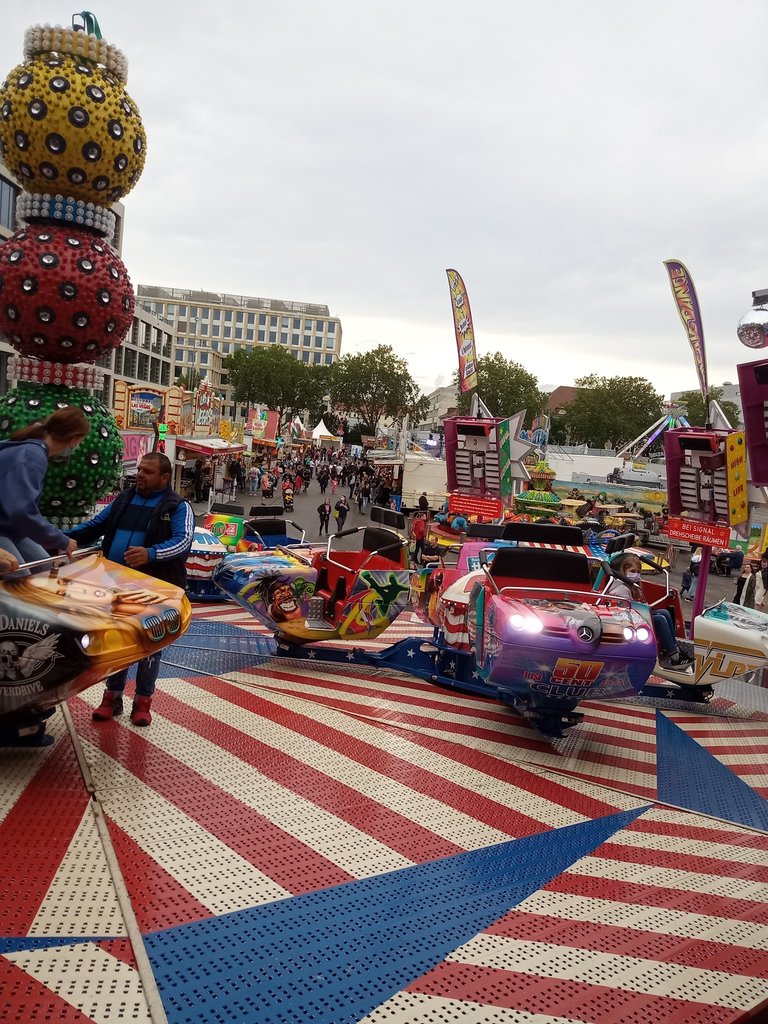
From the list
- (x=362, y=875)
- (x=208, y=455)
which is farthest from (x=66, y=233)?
(x=208, y=455)

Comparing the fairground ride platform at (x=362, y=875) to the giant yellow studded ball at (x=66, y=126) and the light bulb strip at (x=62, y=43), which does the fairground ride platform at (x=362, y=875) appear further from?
the light bulb strip at (x=62, y=43)

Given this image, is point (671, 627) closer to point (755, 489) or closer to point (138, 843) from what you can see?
point (755, 489)

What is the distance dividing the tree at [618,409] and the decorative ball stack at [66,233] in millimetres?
78965

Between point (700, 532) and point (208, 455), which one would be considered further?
point (208, 455)

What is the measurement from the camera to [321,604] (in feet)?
25.3

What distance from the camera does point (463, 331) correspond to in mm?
19625

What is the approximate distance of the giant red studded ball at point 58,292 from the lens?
841 cm

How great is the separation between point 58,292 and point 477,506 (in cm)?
826

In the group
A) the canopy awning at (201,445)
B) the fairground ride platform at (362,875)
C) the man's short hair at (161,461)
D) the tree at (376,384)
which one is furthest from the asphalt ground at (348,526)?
the tree at (376,384)

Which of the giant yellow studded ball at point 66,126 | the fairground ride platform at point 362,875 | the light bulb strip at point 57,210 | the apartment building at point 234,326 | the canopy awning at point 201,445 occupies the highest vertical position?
the apartment building at point 234,326

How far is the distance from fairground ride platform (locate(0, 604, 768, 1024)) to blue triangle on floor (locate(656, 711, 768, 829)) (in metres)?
0.03

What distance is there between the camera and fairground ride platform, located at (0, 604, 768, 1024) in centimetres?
257

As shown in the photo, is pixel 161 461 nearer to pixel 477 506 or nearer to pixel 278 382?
pixel 477 506

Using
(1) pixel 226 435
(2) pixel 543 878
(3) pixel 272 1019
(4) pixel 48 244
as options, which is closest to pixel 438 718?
(2) pixel 543 878
